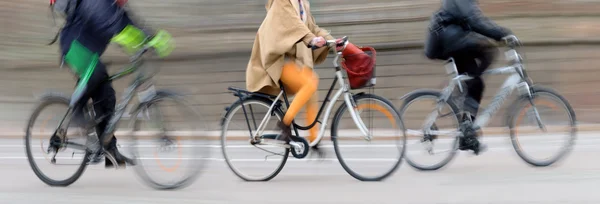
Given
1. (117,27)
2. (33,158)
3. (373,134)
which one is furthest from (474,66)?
(33,158)

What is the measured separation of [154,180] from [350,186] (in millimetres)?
1441

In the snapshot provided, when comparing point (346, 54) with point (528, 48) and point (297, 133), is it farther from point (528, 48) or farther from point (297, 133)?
point (528, 48)

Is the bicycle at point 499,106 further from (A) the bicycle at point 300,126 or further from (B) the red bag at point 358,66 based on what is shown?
(B) the red bag at point 358,66

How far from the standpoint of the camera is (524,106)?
6211 mm

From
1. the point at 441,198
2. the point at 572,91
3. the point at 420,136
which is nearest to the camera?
the point at 441,198

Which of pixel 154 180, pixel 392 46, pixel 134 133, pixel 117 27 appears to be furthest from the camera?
pixel 392 46

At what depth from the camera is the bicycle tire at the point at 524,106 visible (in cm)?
620

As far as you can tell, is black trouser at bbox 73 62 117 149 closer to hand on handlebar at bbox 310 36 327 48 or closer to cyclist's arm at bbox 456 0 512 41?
hand on handlebar at bbox 310 36 327 48

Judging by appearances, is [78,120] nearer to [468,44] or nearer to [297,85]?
[297,85]

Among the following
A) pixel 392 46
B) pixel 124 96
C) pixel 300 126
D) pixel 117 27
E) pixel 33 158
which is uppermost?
pixel 117 27

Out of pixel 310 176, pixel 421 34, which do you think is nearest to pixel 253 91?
pixel 310 176

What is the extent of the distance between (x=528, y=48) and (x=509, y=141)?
4410 millimetres

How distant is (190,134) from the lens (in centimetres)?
556

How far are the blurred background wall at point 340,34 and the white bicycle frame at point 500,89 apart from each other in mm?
2801
